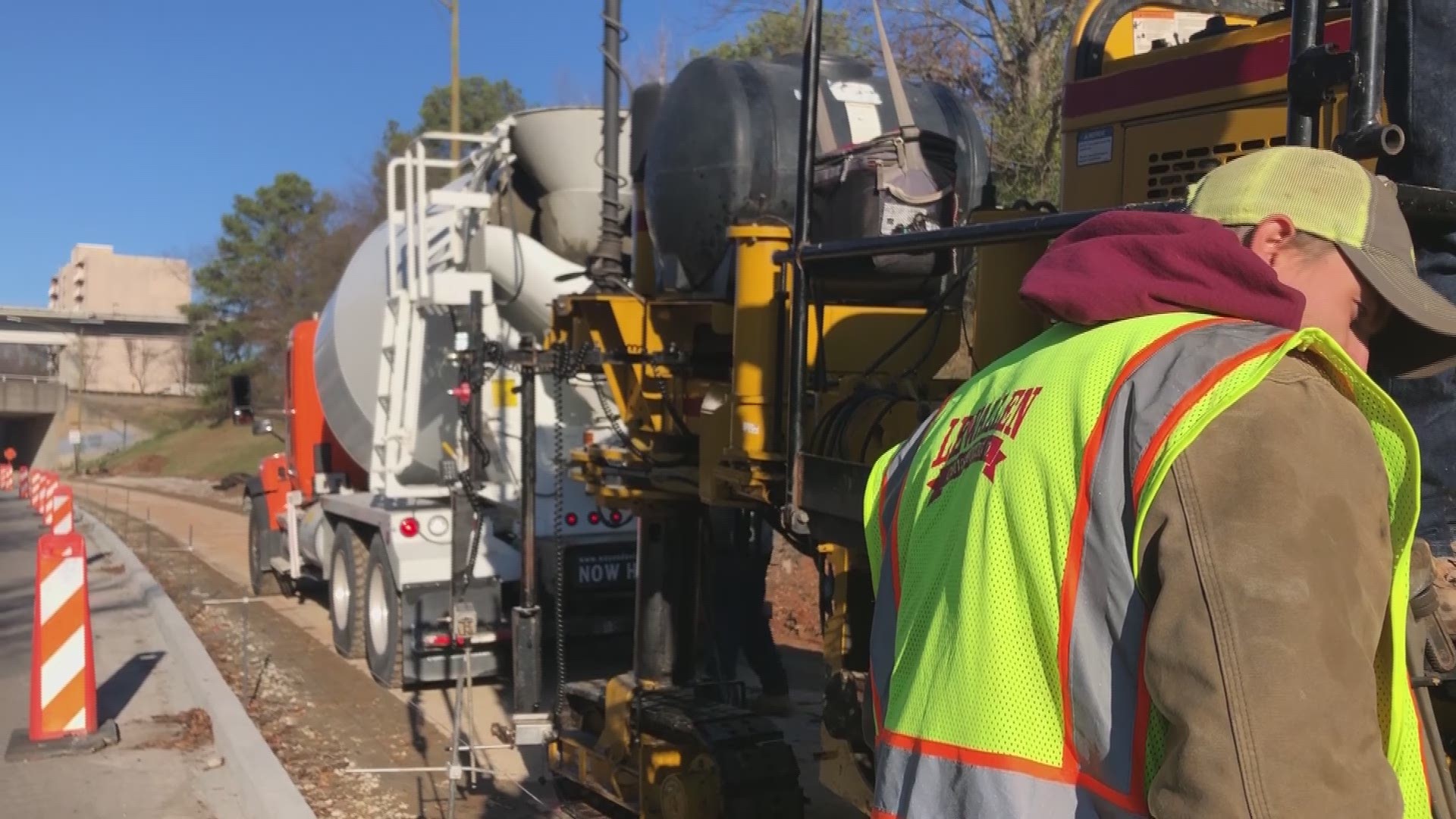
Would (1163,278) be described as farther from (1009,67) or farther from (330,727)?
(1009,67)

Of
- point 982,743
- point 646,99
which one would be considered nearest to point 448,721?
point 646,99

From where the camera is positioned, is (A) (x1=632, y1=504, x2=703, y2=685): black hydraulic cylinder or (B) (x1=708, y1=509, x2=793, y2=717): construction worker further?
(B) (x1=708, y1=509, x2=793, y2=717): construction worker

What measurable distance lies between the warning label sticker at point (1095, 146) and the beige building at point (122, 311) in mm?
60155

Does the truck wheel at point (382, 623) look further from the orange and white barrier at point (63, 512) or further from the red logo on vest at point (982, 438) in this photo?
the red logo on vest at point (982, 438)

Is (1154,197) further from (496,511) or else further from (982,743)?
(496,511)

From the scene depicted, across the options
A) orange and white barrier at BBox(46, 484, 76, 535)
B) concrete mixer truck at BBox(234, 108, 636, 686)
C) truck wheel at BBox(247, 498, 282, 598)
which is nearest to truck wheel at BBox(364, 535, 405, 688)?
concrete mixer truck at BBox(234, 108, 636, 686)

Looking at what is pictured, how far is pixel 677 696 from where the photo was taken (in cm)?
546

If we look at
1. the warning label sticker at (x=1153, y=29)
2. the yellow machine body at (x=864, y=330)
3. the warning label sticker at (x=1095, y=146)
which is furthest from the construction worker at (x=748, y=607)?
the warning label sticker at (x=1153, y=29)

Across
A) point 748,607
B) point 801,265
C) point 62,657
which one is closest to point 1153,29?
point 801,265

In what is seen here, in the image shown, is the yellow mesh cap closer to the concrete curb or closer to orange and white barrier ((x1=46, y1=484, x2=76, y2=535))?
the concrete curb

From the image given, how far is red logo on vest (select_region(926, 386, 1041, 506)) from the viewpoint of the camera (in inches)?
59.9

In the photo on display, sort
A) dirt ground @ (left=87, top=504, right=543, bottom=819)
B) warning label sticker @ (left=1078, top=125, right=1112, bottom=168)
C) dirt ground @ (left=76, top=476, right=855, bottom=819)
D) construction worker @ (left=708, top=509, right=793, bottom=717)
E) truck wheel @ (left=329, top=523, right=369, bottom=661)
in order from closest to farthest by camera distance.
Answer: warning label sticker @ (left=1078, top=125, right=1112, bottom=168) < dirt ground @ (left=87, top=504, right=543, bottom=819) < dirt ground @ (left=76, top=476, right=855, bottom=819) < construction worker @ (left=708, top=509, right=793, bottom=717) < truck wheel @ (left=329, top=523, right=369, bottom=661)

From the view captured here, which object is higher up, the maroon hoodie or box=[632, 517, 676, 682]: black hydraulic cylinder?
the maroon hoodie

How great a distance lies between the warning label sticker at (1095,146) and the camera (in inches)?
155
